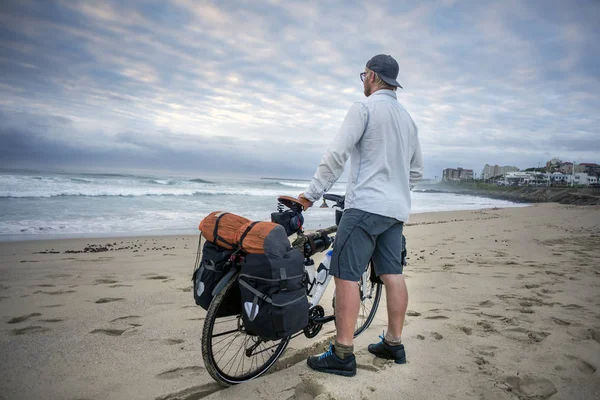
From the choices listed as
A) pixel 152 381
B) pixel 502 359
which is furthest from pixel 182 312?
pixel 502 359

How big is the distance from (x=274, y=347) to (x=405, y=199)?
1.61 m

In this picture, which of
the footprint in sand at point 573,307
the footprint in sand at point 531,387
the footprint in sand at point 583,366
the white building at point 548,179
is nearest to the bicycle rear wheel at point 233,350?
the footprint in sand at point 531,387

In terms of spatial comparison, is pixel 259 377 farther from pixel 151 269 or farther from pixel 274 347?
pixel 151 269

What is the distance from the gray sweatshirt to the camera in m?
2.35

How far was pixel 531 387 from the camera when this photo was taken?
235 centimetres

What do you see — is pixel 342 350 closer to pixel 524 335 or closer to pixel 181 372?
pixel 181 372

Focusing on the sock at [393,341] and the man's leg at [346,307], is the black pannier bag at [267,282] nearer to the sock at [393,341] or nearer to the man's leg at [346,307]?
the man's leg at [346,307]

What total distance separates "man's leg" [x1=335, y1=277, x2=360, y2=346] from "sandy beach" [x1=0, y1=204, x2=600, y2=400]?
0.29 meters

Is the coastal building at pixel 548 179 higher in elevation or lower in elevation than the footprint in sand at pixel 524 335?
higher

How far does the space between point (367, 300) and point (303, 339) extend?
759 mm

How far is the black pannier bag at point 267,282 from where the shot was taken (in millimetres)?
2121

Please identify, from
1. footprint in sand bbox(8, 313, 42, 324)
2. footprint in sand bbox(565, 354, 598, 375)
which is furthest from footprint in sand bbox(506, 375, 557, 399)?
footprint in sand bbox(8, 313, 42, 324)

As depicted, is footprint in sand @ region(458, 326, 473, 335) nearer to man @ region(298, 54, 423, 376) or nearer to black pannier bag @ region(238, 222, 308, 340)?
man @ region(298, 54, 423, 376)

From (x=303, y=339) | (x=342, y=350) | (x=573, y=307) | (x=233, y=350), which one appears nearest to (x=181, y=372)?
(x=233, y=350)
